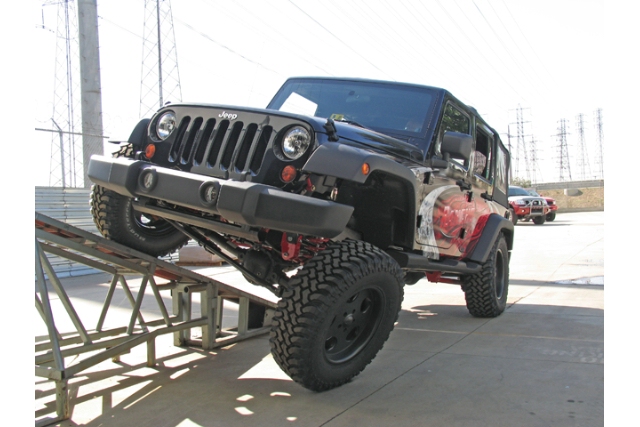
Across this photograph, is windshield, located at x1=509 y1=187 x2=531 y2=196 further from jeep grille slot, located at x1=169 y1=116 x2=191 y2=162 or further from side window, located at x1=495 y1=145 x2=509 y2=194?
jeep grille slot, located at x1=169 y1=116 x2=191 y2=162

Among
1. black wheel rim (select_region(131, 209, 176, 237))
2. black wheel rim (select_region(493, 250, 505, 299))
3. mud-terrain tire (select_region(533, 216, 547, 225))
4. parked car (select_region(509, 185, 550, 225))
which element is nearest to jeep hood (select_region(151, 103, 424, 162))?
black wheel rim (select_region(131, 209, 176, 237))

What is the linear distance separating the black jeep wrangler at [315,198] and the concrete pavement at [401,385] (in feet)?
0.99

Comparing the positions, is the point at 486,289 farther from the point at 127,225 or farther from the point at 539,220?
the point at 539,220

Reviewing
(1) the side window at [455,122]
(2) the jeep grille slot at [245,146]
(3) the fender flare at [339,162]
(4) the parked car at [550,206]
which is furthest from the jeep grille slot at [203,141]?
(4) the parked car at [550,206]

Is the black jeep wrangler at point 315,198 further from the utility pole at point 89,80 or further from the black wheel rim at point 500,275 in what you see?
the utility pole at point 89,80

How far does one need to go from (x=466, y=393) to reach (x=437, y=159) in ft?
5.61

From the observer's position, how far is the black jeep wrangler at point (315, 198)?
3307mm

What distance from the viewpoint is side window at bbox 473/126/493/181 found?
19.6ft

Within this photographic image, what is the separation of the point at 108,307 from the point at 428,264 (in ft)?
7.84

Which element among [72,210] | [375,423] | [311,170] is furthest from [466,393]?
[72,210]

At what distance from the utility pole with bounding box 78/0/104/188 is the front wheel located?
6.54 meters

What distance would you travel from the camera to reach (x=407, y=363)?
14.6 feet

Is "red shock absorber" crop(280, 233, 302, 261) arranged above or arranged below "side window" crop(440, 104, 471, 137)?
below

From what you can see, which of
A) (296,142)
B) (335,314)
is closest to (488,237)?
(335,314)
